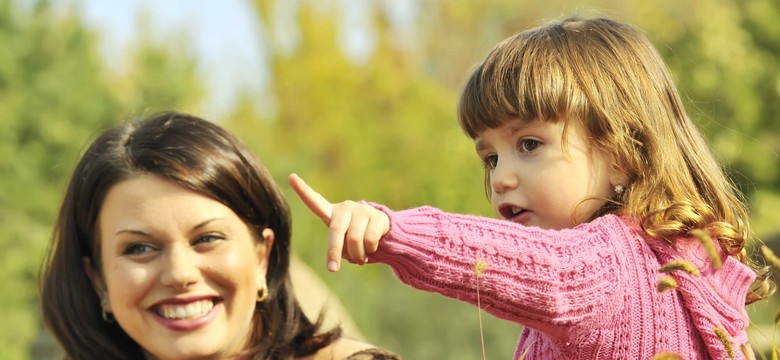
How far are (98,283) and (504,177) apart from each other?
62.3 inches

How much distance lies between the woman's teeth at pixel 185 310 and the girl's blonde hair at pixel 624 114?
1.07 m

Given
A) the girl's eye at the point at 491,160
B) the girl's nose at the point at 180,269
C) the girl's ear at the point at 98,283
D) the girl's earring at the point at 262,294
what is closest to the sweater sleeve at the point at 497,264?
the girl's eye at the point at 491,160

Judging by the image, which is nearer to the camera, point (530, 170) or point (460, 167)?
point (530, 170)

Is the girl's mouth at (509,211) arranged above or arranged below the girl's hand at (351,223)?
above

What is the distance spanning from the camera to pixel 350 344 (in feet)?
12.2

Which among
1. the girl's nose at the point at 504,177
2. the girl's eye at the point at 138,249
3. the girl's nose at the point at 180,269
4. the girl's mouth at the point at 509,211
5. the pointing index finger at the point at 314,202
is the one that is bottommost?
the pointing index finger at the point at 314,202

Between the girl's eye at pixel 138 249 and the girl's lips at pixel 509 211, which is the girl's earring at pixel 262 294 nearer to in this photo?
the girl's eye at pixel 138 249

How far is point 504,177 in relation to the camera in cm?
254

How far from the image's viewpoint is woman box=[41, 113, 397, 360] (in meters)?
3.37

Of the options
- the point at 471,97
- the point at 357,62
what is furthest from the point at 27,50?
the point at 471,97

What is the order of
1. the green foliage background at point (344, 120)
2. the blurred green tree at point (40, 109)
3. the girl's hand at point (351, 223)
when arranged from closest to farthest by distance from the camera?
the girl's hand at point (351, 223) → the blurred green tree at point (40, 109) → the green foliage background at point (344, 120)

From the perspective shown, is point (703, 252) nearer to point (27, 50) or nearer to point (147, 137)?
point (147, 137)

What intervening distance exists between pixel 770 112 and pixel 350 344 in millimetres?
11408

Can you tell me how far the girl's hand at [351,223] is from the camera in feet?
7.04
